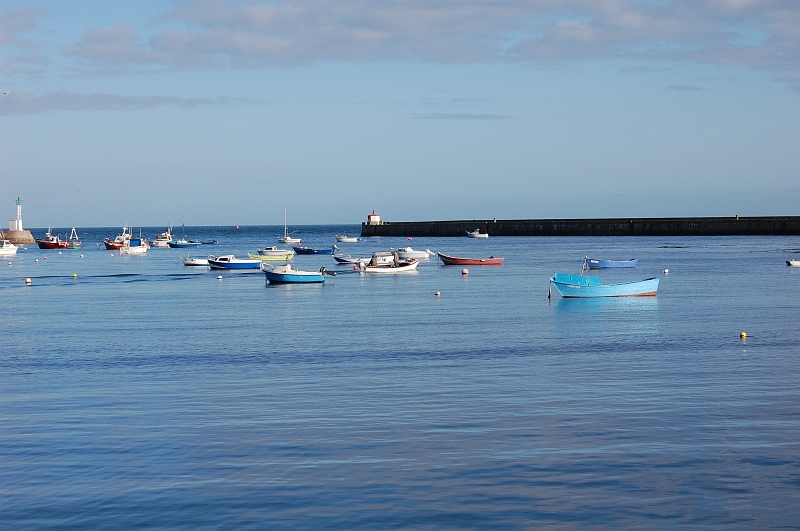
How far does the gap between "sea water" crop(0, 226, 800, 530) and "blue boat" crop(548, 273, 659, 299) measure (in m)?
6.86

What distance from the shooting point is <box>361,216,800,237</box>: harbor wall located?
5226 inches

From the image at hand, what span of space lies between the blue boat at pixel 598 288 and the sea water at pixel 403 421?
6862mm

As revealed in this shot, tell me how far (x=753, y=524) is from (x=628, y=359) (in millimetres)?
12401

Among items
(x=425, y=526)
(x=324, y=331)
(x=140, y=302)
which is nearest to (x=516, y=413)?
(x=425, y=526)

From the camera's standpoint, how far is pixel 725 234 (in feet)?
444

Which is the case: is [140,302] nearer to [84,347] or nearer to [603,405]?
[84,347]

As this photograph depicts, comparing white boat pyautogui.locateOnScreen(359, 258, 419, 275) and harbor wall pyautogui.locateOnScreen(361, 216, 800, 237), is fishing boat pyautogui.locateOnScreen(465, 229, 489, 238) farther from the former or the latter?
white boat pyautogui.locateOnScreen(359, 258, 419, 275)

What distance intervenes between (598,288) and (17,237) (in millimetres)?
117985

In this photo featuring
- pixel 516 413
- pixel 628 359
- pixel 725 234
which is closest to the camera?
pixel 516 413

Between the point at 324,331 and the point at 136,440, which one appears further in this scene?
the point at 324,331

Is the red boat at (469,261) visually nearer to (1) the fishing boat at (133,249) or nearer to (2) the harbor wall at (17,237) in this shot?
(1) the fishing boat at (133,249)

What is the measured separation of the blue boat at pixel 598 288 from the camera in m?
42.1

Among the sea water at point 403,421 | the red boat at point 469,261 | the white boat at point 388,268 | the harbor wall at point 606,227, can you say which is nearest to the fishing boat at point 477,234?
the harbor wall at point 606,227

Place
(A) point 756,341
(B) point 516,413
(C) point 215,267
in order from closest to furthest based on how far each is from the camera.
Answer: (B) point 516,413
(A) point 756,341
(C) point 215,267
